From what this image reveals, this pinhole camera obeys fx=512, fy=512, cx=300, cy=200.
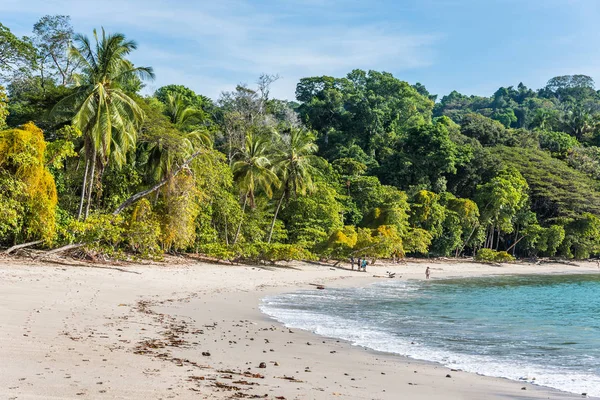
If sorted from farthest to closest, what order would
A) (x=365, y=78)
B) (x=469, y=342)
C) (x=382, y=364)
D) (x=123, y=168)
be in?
(x=365, y=78) → (x=123, y=168) → (x=469, y=342) → (x=382, y=364)

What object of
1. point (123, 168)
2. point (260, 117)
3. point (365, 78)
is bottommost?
point (123, 168)

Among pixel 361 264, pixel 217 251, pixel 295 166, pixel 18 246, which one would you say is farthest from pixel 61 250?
pixel 361 264

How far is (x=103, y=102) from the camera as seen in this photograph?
2089cm

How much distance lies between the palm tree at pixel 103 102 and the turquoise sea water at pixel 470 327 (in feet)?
32.5

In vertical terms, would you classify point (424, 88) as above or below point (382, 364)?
above

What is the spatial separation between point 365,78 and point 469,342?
70667 millimetres

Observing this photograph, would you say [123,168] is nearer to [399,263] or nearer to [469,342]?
[469,342]

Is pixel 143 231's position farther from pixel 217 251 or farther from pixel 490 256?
pixel 490 256

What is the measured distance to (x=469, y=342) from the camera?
11867 millimetres

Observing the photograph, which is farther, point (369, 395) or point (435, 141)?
point (435, 141)

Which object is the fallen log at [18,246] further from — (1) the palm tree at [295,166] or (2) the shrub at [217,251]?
(1) the palm tree at [295,166]

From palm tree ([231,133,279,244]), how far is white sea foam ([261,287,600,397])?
59.0ft

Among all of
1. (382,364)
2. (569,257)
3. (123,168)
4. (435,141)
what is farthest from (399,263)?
(382,364)

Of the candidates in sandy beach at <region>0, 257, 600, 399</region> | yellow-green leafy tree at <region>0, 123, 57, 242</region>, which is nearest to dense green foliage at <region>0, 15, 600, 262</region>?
yellow-green leafy tree at <region>0, 123, 57, 242</region>
